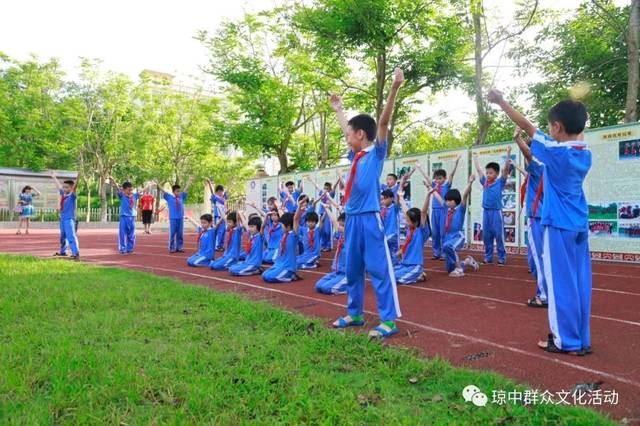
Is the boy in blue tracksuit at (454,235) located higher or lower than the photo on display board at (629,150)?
lower

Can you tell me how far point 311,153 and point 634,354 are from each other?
77.1 ft

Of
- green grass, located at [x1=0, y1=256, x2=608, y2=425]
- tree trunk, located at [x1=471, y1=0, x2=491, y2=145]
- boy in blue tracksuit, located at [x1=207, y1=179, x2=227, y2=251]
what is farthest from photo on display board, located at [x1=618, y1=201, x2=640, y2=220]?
boy in blue tracksuit, located at [x1=207, y1=179, x2=227, y2=251]

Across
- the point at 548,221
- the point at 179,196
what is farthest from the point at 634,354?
the point at 179,196

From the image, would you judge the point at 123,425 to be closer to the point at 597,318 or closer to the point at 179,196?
the point at 597,318

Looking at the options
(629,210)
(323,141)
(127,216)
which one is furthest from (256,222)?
(323,141)

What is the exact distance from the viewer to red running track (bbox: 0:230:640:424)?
348 cm

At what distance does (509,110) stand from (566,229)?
108 cm

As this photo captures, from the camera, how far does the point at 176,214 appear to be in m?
13.7

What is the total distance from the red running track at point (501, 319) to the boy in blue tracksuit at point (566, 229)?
0.24 meters

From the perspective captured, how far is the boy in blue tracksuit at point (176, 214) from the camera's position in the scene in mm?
13531

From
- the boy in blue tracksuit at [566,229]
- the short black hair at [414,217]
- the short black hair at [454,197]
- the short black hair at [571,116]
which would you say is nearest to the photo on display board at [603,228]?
the short black hair at [454,197]

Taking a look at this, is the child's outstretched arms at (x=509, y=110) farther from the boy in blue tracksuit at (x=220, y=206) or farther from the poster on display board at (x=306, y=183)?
the poster on display board at (x=306, y=183)

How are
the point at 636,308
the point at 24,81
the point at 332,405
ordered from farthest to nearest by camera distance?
the point at 24,81, the point at 636,308, the point at 332,405

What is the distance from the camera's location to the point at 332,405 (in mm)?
2885
